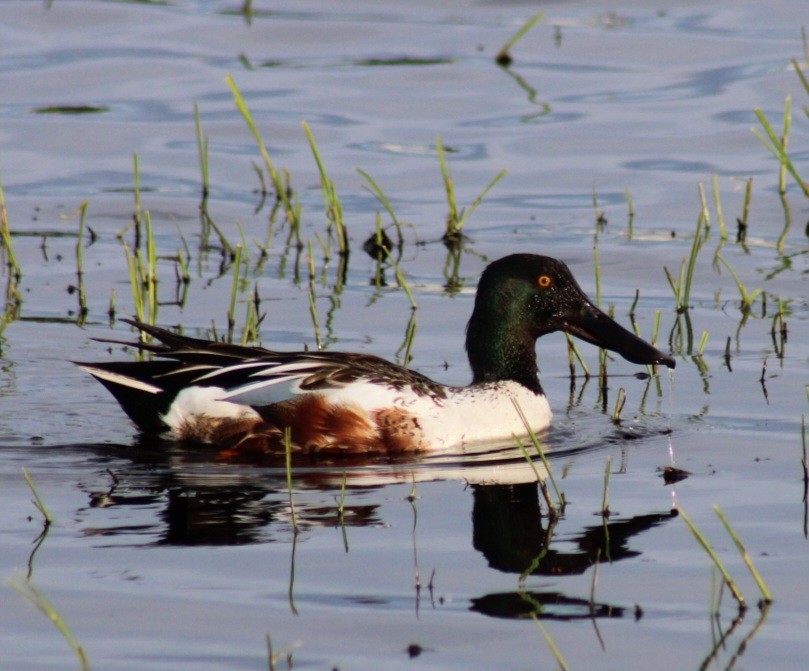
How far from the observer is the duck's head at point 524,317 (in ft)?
25.3

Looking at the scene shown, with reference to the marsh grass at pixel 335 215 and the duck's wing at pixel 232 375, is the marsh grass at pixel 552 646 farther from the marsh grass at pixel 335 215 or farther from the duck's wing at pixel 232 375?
the marsh grass at pixel 335 215

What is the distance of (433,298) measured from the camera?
9820mm

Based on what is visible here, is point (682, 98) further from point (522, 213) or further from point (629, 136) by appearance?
point (522, 213)

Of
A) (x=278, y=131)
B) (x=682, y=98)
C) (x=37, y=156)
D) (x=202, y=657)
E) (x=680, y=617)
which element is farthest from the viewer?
(x=682, y=98)

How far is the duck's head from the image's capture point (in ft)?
25.3

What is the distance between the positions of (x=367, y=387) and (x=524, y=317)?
953 millimetres

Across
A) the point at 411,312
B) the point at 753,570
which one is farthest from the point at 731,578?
the point at 411,312

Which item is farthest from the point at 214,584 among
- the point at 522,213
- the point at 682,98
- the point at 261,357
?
the point at 682,98

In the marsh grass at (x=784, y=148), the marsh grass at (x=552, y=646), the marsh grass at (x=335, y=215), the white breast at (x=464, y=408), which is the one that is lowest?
the marsh grass at (x=552, y=646)

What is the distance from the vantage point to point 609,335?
7.74 m

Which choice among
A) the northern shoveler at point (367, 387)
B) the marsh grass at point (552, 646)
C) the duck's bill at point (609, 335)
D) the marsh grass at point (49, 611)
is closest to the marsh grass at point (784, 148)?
the duck's bill at point (609, 335)

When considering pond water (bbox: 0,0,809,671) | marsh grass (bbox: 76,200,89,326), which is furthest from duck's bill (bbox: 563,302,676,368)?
marsh grass (bbox: 76,200,89,326)

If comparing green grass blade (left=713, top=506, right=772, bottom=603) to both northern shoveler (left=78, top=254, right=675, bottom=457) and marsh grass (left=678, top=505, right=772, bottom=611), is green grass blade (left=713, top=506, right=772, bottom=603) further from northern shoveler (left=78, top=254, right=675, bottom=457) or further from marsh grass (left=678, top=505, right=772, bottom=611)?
northern shoveler (left=78, top=254, right=675, bottom=457)

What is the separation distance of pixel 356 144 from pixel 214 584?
919 cm
